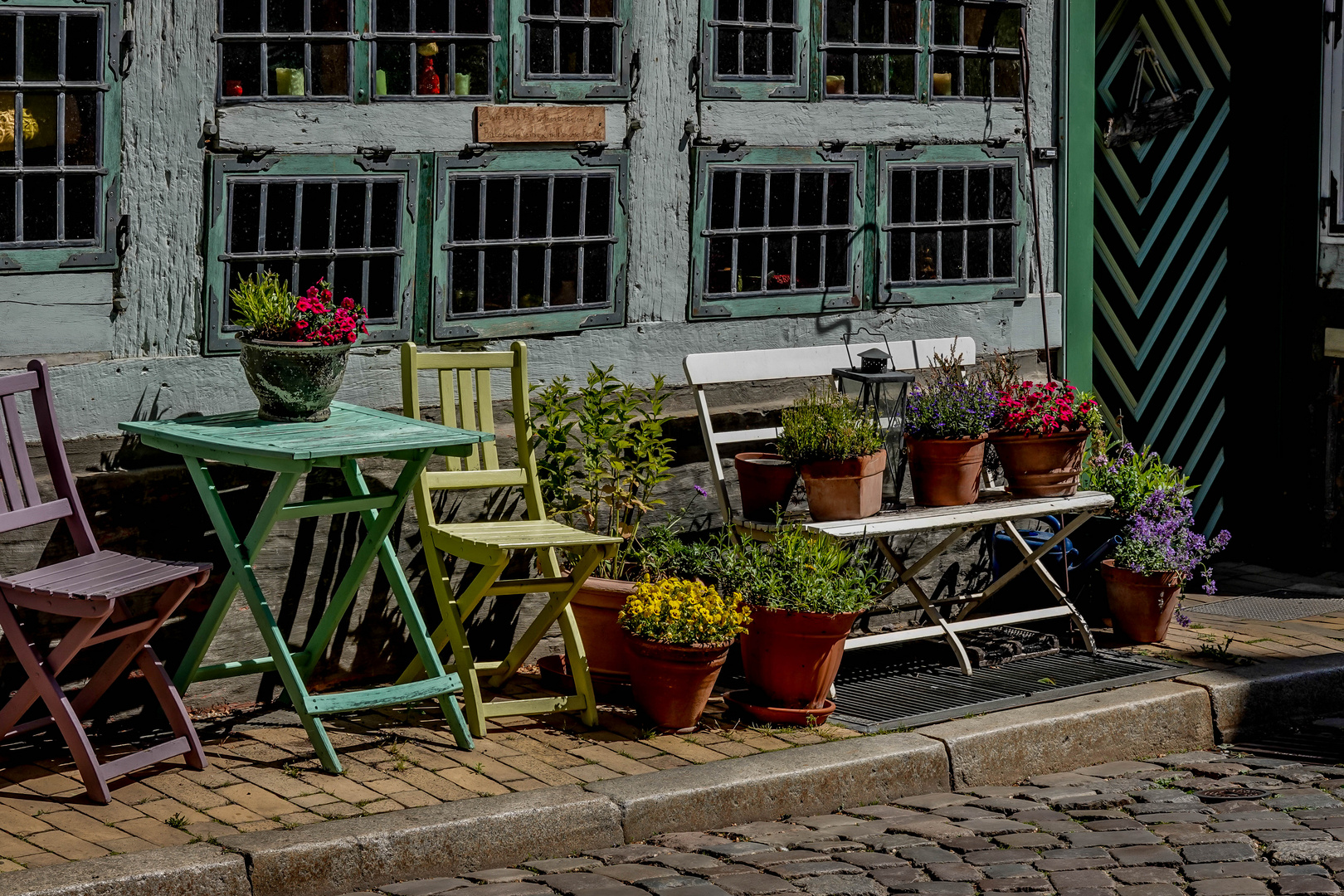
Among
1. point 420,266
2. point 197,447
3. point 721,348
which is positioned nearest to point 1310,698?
point 721,348

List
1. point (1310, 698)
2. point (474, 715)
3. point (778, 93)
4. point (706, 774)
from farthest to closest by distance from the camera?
1. point (778, 93)
2. point (1310, 698)
3. point (474, 715)
4. point (706, 774)

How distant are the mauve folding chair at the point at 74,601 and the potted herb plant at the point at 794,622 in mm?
1867

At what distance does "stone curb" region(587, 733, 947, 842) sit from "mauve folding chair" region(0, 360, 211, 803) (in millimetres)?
1351

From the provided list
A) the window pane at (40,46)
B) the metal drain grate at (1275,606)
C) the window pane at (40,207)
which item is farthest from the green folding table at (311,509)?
the metal drain grate at (1275,606)

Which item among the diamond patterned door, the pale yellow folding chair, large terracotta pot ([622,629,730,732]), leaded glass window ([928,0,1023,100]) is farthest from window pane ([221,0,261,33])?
the diamond patterned door

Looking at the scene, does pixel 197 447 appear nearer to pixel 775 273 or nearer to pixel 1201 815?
pixel 775 273

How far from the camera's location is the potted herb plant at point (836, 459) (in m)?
6.09

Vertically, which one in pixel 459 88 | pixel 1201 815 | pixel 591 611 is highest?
pixel 459 88

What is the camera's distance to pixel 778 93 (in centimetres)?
693

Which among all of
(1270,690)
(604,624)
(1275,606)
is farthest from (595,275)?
(1275,606)

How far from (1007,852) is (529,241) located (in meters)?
2.87

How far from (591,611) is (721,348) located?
139cm

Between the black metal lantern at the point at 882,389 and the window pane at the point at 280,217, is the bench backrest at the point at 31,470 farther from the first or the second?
the black metal lantern at the point at 882,389

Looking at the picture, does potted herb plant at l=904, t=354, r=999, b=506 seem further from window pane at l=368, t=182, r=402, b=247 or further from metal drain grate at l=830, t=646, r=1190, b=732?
window pane at l=368, t=182, r=402, b=247
